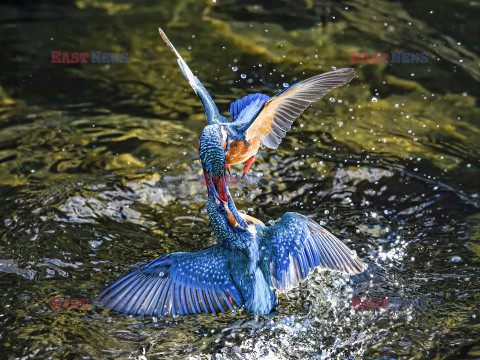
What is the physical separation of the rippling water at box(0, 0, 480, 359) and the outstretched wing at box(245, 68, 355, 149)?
1093 mm

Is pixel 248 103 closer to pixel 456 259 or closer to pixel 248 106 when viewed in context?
pixel 248 106

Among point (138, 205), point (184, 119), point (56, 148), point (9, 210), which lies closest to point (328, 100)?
point (184, 119)

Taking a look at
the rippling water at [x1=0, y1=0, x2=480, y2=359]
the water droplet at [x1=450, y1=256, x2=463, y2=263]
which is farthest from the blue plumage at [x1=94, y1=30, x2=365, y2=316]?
the water droplet at [x1=450, y1=256, x2=463, y2=263]

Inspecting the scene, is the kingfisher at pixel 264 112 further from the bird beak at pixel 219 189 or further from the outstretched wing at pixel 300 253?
the outstretched wing at pixel 300 253

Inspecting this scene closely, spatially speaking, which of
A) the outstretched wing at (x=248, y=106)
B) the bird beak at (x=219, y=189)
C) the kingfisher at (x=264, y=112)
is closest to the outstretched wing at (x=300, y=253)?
the bird beak at (x=219, y=189)

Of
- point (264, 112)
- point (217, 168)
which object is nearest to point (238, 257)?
point (217, 168)

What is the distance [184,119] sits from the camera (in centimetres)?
601

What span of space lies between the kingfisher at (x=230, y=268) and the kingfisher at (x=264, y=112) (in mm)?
240

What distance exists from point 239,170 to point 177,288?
188 cm

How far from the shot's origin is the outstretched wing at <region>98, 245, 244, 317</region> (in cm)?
354

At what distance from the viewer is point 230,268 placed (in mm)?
3783

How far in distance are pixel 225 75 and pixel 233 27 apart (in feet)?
1.97

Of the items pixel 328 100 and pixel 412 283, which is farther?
pixel 328 100

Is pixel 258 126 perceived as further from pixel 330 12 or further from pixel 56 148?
pixel 330 12
